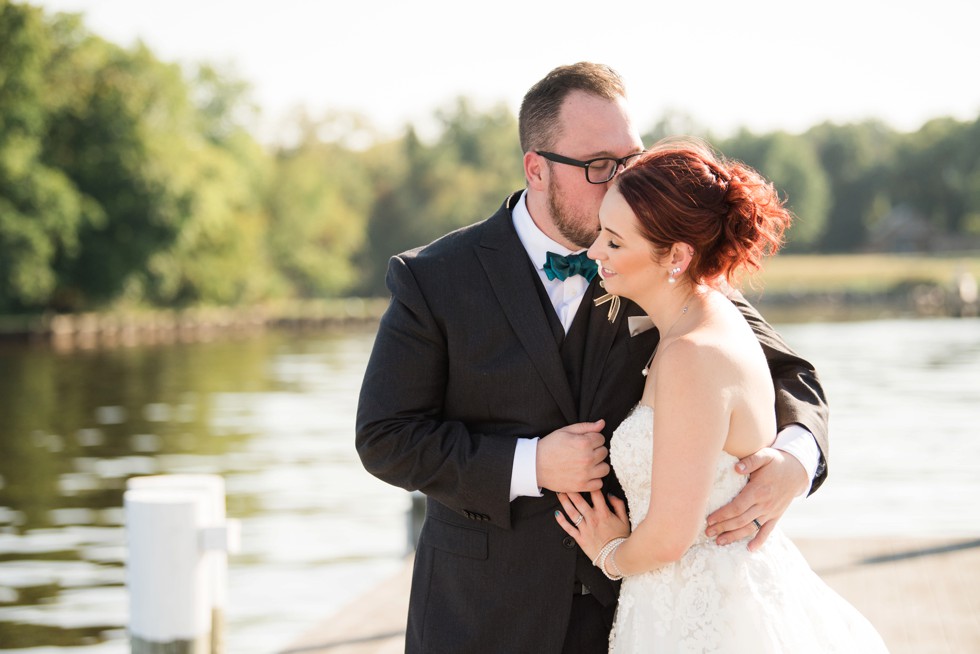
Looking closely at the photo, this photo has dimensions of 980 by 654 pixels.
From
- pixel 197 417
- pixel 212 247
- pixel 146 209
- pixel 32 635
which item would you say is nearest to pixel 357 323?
pixel 212 247

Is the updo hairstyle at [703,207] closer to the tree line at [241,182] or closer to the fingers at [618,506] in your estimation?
the fingers at [618,506]

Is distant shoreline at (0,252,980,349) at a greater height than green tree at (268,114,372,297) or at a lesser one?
lesser

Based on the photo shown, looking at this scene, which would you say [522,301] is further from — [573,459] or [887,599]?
[887,599]

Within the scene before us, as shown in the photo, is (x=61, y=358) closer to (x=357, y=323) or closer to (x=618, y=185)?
(x=357, y=323)

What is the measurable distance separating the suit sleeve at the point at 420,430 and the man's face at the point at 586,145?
0.42 metres

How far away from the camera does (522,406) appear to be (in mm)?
2859

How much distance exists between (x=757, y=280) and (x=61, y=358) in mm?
37372

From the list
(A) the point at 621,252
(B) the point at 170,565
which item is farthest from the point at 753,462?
(B) the point at 170,565

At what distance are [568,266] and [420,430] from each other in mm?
526

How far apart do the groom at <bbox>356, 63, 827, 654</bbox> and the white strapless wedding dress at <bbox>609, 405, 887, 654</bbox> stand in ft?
0.19

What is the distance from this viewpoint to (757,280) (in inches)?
116

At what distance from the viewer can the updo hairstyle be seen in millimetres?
2670

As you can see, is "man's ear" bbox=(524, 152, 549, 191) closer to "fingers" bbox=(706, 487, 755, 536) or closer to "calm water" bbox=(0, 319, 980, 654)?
"fingers" bbox=(706, 487, 755, 536)

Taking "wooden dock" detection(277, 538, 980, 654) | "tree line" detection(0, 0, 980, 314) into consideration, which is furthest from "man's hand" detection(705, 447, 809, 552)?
"tree line" detection(0, 0, 980, 314)
